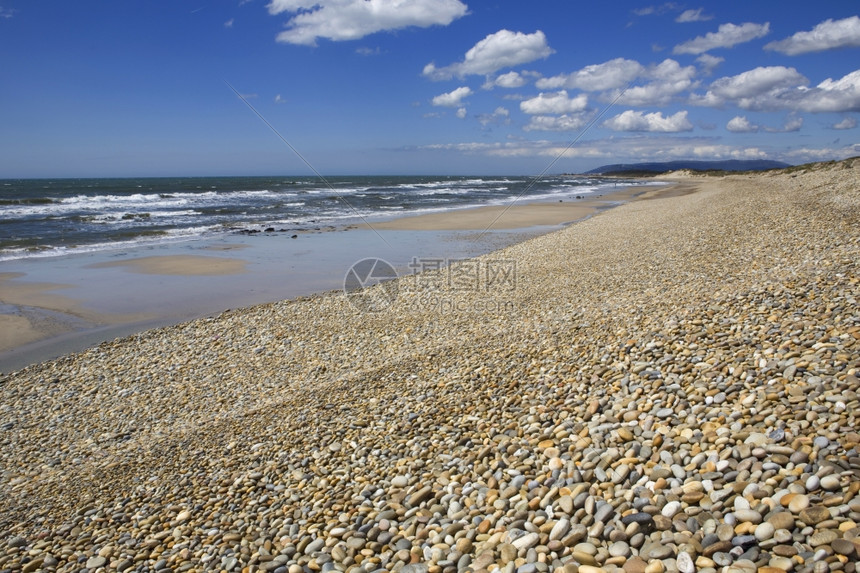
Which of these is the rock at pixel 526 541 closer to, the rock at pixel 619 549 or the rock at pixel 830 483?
the rock at pixel 619 549

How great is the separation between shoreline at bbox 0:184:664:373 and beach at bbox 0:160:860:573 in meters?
1.89

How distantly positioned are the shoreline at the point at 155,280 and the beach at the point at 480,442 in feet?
6.21

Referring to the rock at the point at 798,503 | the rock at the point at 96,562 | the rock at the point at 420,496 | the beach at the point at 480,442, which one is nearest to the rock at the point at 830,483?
the beach at the point at 480,442

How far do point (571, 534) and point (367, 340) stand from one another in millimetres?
5814

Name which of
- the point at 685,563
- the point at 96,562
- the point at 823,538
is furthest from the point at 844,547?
the point at 96,562

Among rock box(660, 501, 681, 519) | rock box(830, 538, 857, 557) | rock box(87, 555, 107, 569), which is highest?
rock box(830, 538, 857, 557)

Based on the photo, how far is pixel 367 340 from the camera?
852 centimetres

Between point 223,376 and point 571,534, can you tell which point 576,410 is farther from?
point 223,376

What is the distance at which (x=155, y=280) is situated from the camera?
1473cm

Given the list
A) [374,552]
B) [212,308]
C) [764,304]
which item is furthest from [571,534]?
[212,308]

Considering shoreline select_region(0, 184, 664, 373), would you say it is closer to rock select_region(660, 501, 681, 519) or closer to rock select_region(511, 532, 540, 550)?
rock select_region(511, 532, 540, 550)

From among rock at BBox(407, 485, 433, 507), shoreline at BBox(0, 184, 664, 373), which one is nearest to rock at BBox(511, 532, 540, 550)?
rock at BBox(407, 485, 433, 507)

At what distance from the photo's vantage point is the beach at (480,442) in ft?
9.87

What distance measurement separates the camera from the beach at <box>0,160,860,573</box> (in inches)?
118
